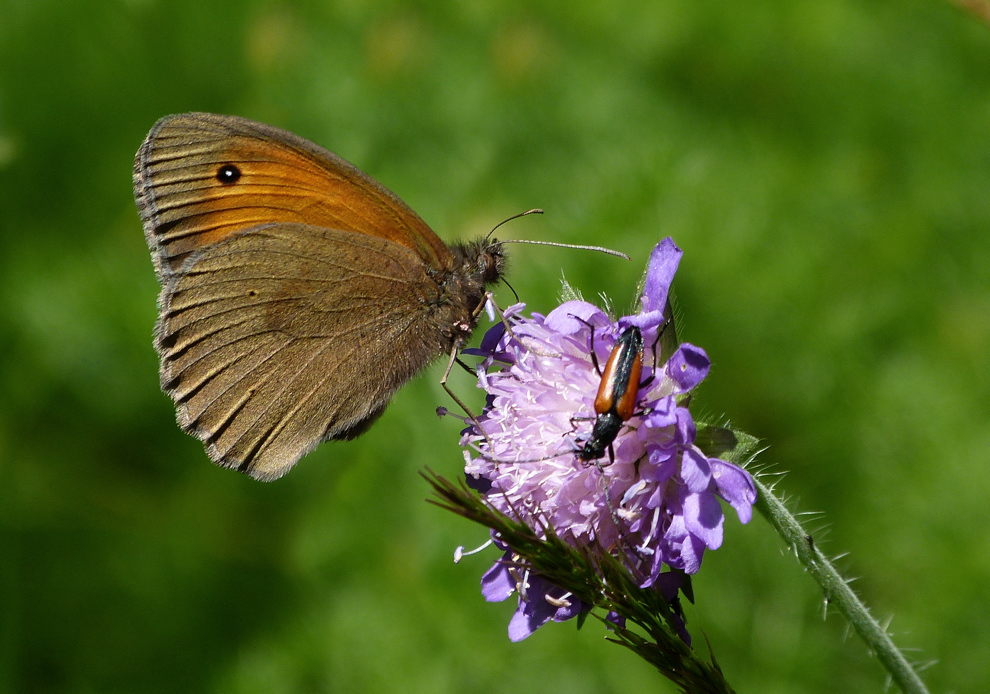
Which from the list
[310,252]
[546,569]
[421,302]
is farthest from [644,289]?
[310,252]

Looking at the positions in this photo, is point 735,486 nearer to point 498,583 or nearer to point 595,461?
point 595,461

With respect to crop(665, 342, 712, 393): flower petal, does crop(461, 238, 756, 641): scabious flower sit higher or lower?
lower

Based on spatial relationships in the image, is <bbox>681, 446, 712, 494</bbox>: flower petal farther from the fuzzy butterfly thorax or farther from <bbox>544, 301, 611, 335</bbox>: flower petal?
the fuzzy butterfly thorax

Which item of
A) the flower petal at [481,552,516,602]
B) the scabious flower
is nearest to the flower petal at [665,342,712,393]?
the scabious flower

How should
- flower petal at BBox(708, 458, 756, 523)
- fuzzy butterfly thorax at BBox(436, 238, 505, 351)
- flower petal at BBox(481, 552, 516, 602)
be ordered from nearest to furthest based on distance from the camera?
flower petal at BBox(708, 458, 756, 523), flower petal at BBox(481, 552, 516, 602), fuzzy butterfly thorax at BBox(436, 238, 505, 351)

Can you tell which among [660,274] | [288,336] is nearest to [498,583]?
[660,274]

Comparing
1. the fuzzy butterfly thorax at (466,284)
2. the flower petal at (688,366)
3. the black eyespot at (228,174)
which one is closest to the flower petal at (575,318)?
the flower petal at (688,366)

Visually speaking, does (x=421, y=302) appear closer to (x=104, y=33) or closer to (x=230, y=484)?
(x=230, y=484)
